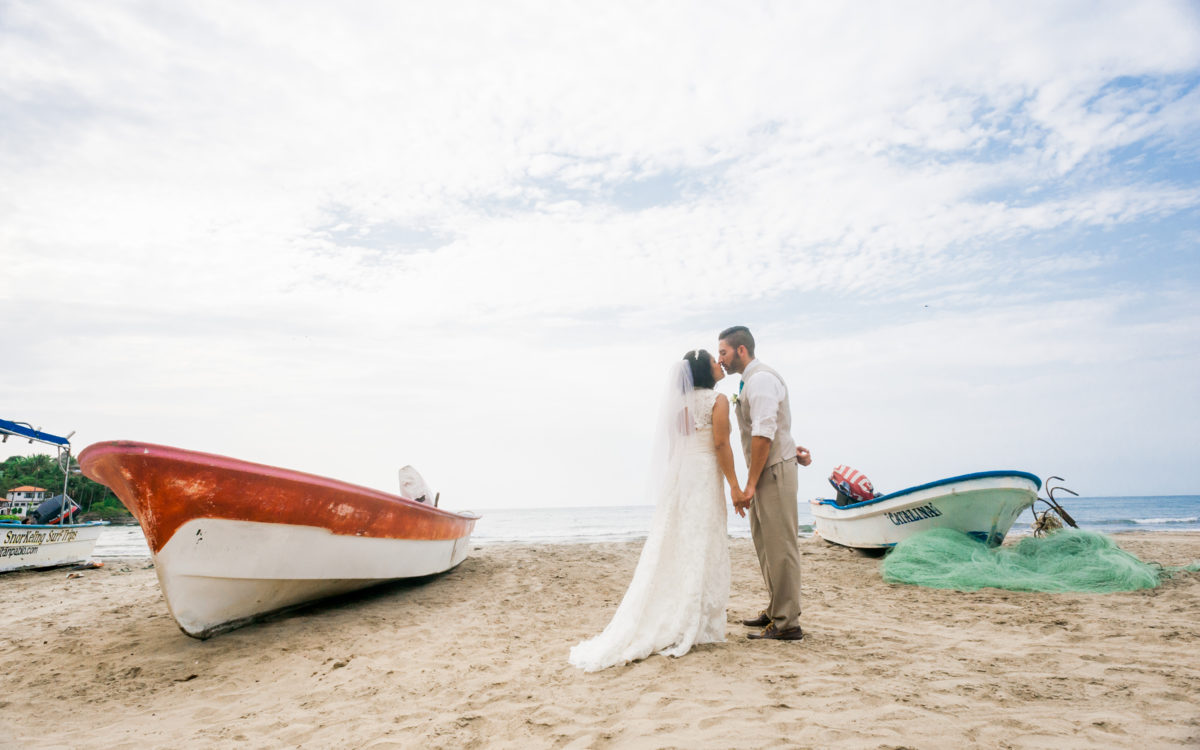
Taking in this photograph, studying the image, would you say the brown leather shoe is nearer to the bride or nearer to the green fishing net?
the bride

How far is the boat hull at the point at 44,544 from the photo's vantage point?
413 inches

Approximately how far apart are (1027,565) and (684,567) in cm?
546

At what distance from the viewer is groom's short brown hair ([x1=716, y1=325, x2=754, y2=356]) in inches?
179

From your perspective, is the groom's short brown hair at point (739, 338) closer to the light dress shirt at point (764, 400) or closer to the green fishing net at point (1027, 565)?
the light dress shirt at point (764, 400)

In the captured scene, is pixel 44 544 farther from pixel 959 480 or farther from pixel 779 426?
pixel 959 480

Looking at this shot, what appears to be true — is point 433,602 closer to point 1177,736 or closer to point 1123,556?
point 1177,736

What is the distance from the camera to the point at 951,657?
12.3 ft

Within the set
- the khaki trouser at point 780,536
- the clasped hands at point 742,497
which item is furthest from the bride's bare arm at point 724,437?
Result: the khaki trouser at point 780,536

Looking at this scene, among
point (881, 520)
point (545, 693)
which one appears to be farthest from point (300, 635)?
point (881, 520)

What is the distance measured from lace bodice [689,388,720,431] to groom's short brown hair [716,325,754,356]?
1.87 feet

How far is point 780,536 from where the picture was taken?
4176 millimetres

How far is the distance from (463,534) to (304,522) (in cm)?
415

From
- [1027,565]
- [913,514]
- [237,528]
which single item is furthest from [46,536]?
[1027,565]

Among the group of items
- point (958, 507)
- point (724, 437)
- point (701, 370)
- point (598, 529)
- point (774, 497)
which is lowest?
point (598, 529)
